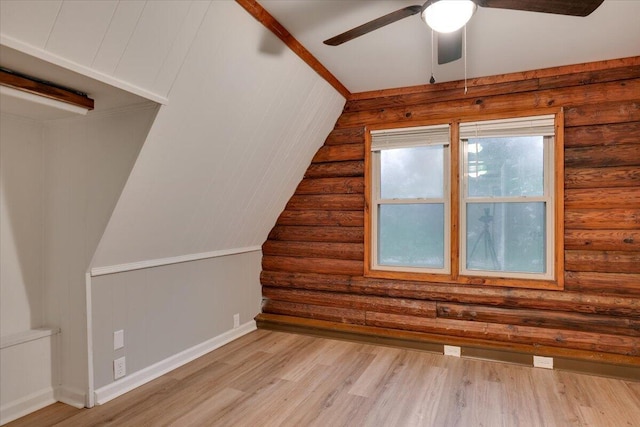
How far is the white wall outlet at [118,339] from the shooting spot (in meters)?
2.49

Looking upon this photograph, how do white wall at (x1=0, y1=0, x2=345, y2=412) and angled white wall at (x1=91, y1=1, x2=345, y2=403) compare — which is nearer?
white wall at (x1=0, y1=0, x2=345, y2=412)

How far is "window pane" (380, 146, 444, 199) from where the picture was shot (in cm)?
351

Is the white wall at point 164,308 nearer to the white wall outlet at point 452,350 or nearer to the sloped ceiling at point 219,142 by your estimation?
the sloped ceiling at point 219,142

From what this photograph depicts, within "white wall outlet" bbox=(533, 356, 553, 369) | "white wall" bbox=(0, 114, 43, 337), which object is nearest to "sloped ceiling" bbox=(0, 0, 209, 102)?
"white wall" bbox=(0, 114, 43, 337)

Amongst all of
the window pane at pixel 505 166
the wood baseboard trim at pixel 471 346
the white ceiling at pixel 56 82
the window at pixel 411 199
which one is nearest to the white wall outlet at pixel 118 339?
the white ceiling at pixel 56 82

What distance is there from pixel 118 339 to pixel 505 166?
3449mm

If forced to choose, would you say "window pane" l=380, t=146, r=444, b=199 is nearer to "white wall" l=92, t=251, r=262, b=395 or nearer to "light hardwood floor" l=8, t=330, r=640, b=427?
"light hardwood floor" l=8, t=330, r=640, b=427

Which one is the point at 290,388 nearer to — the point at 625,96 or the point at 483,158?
the point at 483,158

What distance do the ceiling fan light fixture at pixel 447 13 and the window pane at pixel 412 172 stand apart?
1.78m

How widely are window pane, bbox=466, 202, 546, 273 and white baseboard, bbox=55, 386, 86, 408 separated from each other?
126 inches

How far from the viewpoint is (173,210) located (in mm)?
2613

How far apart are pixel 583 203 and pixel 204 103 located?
3.04 m

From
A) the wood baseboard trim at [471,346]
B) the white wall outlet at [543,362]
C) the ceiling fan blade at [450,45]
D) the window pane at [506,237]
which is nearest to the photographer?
the ceiling fan blade at [450,45]

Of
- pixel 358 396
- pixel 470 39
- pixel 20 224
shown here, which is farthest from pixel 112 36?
pixel 358 396
